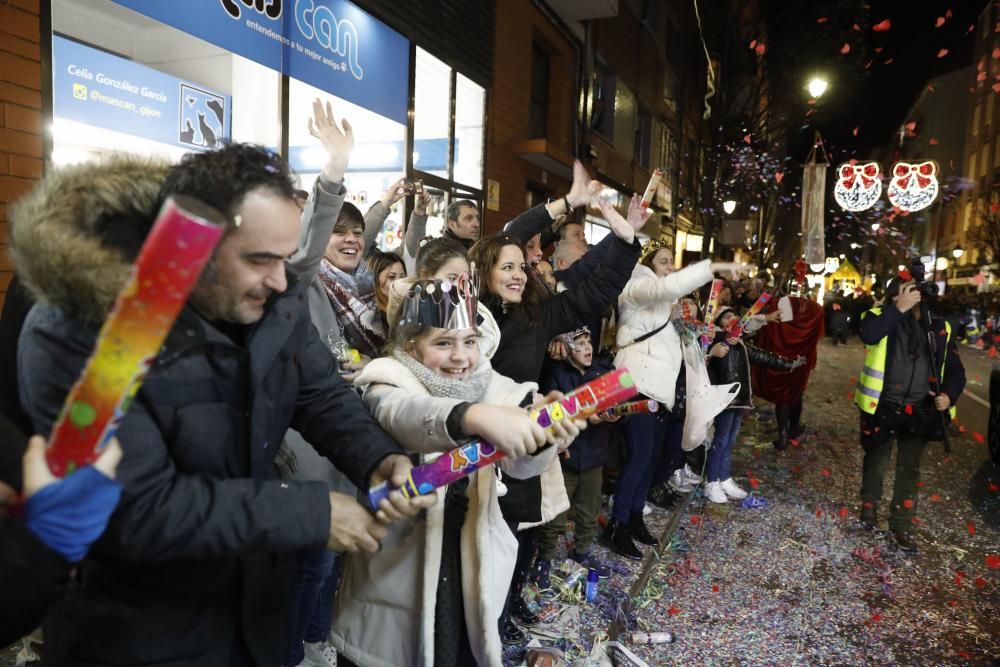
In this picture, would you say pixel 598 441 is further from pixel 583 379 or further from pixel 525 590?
pixel 525 590

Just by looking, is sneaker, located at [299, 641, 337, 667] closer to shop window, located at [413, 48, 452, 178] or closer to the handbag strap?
the handbag strap

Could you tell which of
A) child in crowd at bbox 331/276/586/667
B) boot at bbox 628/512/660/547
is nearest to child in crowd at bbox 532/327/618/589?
boot at bbox 628/512/660/547

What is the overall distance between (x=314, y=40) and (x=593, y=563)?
5.44m

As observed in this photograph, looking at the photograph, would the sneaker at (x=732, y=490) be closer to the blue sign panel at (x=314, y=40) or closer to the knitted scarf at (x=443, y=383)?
the knitted scarf at (x=443, y=383)

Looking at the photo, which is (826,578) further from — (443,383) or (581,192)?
(443,383)

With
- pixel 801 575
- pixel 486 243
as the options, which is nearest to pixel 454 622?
pixel 486 243

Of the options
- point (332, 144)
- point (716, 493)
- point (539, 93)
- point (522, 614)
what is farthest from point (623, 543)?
point (539, 93)

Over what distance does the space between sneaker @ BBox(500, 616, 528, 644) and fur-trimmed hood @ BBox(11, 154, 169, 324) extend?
2704mm

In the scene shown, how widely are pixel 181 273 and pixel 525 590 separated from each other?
3238 millimetres

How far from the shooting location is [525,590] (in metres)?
3.62

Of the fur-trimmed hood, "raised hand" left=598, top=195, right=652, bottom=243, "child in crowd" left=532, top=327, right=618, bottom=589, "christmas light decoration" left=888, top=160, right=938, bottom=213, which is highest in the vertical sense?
"christmas light decoration" left=888, top=160, right=938, bottom=213

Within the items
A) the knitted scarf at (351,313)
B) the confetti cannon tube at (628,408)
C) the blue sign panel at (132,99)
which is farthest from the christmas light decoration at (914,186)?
the blue sign panel at (132,99)

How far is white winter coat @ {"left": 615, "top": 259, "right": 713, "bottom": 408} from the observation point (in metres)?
4.45

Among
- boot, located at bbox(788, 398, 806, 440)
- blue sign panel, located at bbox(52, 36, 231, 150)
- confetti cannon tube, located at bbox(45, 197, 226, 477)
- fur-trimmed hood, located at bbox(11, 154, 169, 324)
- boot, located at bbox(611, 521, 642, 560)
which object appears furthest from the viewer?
boot, located at bbox(788, 398, 806, 440)
